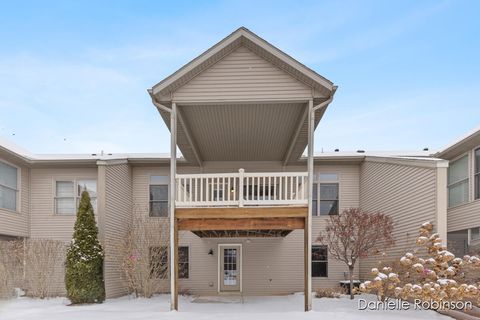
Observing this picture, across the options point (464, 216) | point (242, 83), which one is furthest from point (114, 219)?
point (464, 216)

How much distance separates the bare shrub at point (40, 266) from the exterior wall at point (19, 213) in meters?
1.17

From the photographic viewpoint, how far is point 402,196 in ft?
43.9

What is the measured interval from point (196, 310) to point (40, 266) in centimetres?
604

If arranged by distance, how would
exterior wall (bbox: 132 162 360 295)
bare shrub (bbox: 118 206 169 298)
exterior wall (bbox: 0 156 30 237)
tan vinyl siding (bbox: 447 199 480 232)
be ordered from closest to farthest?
1. tan vinyl siding (bbox: 447 199 480 232)
2. bare shrub (bbox: 118 206 169 298)
3. exterior wall (bbox: 0 156 30 237)
4. exterior wall (bbox: 132 162 360 295)

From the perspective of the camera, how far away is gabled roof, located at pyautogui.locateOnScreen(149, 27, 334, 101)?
10367 mm

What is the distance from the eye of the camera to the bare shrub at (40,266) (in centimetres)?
1373

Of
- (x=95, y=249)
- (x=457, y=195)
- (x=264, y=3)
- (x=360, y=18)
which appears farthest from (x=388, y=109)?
(x=95, y=249)

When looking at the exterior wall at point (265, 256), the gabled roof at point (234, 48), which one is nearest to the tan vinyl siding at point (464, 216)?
the exterior wall at point (265, 256)

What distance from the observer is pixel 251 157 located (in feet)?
53.4

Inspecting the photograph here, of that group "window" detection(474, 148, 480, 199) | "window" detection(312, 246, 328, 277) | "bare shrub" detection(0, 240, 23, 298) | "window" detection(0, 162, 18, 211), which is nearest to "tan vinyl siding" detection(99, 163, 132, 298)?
"bare shrub" detection(0, 240, 23, 298)

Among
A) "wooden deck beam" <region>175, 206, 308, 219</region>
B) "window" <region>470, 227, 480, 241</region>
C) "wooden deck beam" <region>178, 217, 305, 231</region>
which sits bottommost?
"window" <region>470, 227, 480, 241</region>

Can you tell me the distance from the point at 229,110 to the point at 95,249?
6.59 meters

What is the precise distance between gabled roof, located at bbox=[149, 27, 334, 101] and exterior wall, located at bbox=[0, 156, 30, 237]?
320 inches

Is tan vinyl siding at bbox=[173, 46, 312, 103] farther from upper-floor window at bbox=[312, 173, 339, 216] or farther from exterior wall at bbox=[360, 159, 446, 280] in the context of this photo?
upper-floor window at bbox=[312, 173, 339, 216]
